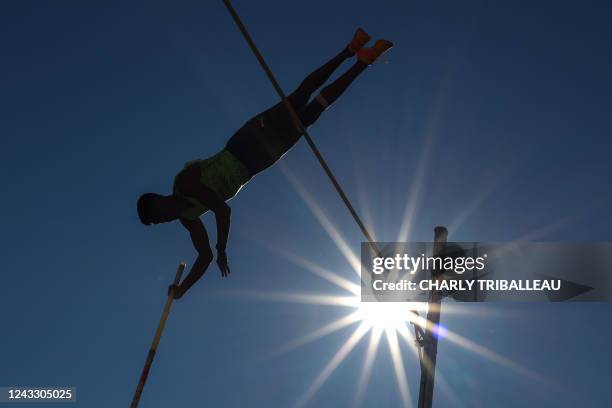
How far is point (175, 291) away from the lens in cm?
718

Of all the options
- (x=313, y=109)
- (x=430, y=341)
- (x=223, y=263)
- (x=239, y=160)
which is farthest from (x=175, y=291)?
(x=430, y=341)

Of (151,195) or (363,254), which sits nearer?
(151,195)

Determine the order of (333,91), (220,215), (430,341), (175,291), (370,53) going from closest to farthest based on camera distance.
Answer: (220,215), (370,53), (333,91), (175,291), (430,341)

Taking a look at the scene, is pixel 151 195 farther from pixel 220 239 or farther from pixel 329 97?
pixel 329 97

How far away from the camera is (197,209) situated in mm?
6898

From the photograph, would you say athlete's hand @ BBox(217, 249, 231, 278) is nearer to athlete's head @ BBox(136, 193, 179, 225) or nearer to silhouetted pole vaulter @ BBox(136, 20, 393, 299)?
silhouetted pole vaulter @ BBox(136, 20, 393, 299)

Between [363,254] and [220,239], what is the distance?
2543mm

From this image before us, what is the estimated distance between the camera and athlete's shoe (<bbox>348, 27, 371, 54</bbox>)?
7.07 meters

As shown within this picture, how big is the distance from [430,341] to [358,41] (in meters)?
3.42

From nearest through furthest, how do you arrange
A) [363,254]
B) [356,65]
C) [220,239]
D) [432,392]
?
[220,239]
[356,65]
[432,392]
[363,254]

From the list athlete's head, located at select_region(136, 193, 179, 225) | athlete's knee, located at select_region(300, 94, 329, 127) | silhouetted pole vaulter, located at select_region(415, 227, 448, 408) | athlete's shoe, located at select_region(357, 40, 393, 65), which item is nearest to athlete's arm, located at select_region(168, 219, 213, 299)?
athlete's head, located at select_region(136, 193, 179, 225)

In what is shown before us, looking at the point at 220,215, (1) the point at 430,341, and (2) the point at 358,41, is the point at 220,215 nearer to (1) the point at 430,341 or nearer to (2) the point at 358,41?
(2) the point at 358,41

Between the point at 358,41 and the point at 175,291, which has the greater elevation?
the point at 358,41

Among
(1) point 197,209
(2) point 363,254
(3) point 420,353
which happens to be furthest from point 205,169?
(3) point 420,353
